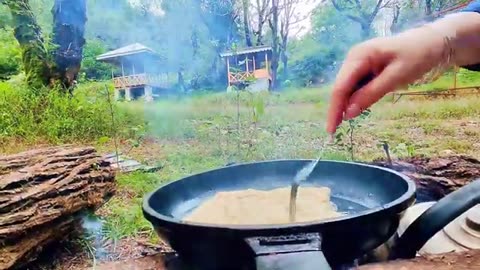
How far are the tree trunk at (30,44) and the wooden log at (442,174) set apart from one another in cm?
159

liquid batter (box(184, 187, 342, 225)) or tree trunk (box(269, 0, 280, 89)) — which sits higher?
tree trunk (box(269, 0, 280, 89))

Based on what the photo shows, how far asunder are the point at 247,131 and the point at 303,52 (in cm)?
44

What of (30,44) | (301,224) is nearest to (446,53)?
(301,224)

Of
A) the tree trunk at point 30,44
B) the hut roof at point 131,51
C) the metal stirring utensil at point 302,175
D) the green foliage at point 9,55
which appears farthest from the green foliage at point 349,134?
the green foliage at point 9,55

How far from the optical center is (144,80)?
1.63 metres

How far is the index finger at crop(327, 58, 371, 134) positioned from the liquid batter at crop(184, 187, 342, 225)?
0.13m

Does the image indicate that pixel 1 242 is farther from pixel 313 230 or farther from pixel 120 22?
pixel 120 22

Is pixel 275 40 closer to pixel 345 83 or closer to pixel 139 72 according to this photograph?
pixel 139 72

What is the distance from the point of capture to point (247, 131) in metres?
1.78

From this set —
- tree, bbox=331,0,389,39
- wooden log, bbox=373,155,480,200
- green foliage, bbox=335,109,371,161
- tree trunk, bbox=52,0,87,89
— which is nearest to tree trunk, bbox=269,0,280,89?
tree, bbox=331,0,389,39

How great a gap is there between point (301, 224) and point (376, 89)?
12cm

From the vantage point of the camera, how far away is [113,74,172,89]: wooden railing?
1.64 meters

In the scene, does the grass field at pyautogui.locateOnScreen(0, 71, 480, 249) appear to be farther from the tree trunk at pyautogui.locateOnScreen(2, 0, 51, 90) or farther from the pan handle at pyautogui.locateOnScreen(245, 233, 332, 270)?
the pan handle at pyautogui.locateOnScreen(245, 233, 332, 270)

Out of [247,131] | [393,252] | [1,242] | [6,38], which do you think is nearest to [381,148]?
[247,131]
